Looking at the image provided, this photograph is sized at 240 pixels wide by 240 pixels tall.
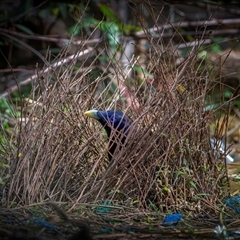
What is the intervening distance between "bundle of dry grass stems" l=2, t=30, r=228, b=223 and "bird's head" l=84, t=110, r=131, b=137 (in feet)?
0.17

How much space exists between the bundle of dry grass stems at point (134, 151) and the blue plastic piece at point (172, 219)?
155 millimetres

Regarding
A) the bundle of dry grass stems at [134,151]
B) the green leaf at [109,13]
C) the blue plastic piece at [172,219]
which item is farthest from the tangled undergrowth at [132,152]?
the green leaf at [109,13]

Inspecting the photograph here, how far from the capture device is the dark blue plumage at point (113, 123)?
3398 mm

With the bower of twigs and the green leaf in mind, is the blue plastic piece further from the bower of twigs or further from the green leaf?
the green leaf

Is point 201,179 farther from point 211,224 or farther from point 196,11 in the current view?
point 196,11

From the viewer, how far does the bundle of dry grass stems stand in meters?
3.31

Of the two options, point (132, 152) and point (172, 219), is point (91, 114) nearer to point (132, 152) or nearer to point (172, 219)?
point (132, 152)

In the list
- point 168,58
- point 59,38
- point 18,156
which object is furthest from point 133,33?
point 18,156

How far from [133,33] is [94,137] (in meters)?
3.26

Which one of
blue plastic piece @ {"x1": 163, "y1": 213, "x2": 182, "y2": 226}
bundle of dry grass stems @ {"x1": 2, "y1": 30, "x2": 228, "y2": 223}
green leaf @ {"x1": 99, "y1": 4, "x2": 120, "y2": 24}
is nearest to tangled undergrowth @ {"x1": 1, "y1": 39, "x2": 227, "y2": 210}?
bundle of dry grass stems @ {"x1": 2, "y1": 30, "x2": 228, "y2": 223}

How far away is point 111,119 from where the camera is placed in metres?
3.51

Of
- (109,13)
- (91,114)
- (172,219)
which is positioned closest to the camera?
(172,219)

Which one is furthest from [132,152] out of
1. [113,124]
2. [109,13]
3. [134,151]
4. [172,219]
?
[109,13]

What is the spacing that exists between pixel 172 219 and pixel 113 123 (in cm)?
61
